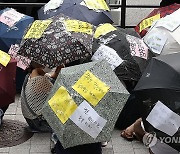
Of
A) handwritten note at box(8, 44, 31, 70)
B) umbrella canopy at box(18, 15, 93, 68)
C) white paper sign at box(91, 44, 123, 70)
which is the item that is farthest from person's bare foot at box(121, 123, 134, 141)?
handwritten note at box(8, 44, 31, 70)

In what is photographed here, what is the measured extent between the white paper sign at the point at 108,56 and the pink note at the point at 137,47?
0.63 feet

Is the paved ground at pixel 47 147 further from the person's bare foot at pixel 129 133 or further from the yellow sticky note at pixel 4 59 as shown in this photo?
the yellow sticky note at pixel 4 59

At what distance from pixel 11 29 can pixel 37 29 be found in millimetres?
1113

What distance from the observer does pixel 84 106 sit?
311cm

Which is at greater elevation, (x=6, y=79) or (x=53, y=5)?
(x=53, y=5)

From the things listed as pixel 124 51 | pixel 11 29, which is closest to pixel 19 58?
pixel 11 29

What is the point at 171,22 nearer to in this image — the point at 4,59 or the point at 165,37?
the point at 165,37

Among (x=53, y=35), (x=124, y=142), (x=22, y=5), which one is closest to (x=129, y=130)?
(x=124, y=142)

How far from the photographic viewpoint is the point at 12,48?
17.3 feet

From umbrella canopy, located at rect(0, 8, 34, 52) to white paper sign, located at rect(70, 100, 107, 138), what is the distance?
2379mm

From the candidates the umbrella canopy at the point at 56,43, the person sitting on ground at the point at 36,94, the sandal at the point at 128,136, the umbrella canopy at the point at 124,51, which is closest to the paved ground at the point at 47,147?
the sandal at the point at 128,136

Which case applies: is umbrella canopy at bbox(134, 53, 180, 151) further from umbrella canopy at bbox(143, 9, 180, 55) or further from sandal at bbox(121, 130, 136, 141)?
sandal at bbox(121, 130, 136, 141)

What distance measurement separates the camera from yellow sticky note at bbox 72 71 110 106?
313cm

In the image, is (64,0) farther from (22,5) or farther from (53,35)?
(53,35)
